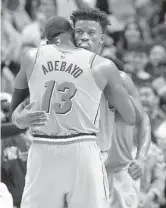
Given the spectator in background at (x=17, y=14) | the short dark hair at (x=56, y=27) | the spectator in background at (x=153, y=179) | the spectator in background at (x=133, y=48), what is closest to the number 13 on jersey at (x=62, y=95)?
the short dark hair at (x=56, y=27)

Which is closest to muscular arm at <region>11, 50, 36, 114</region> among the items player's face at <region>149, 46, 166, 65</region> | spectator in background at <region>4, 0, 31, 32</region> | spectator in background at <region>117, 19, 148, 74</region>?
A: spectator in background at <region>117, 19, 148, 74</region>

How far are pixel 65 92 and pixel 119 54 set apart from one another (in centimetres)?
726

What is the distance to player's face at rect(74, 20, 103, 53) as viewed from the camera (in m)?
4.43

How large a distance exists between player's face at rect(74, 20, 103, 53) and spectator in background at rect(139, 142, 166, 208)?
9.70ft

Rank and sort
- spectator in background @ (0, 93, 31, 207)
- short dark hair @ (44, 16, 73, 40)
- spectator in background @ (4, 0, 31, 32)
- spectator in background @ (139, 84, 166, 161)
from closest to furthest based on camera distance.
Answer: short dark hair @ (44, 16, 73, 40) → spectator in background @ (0, 93, 31, 207) → spectator in background @ (139, 84, 166, 161) → spectator in background @ (4, 0, 31, 32)

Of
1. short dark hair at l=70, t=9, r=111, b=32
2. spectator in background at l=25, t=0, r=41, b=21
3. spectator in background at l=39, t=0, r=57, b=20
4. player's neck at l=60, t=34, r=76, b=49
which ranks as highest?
spectator in background at l=25, t=0, r=41, b=21

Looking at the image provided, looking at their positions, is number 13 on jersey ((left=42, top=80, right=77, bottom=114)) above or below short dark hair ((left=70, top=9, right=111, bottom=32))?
below

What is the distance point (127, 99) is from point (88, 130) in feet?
1.09

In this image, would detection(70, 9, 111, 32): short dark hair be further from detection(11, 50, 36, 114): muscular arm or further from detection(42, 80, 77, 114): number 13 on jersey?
detection(42, 80, 77, 114): number 13 on jersey

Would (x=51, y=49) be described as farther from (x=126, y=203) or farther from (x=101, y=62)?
(x=126, y=203)

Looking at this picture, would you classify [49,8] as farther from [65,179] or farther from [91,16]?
[65,179]

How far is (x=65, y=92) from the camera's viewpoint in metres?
4.18

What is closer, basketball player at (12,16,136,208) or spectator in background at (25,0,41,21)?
basketball player at (12,16,136,208)

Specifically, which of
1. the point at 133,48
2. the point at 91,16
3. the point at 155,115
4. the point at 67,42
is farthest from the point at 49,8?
the point at 67,42
